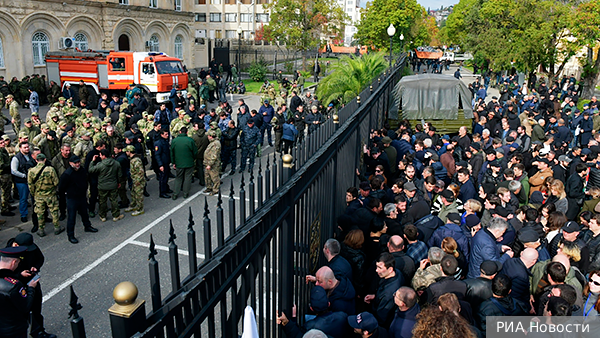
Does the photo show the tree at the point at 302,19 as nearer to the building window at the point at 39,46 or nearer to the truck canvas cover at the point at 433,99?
the building window at the point at 39,46

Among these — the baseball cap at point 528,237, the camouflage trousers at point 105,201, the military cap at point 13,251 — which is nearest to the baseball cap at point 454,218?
the baseball cap at point 528,237

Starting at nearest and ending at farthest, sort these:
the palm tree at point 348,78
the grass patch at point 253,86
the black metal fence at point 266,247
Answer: the black metal fence at point 266,247 → the palm tree at point 348,78 → the grass patch at point 253,86

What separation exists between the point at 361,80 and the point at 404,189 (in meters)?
9.77

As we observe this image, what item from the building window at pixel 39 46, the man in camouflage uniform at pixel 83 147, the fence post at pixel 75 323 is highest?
the building window at pixel 39 46

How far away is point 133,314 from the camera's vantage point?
5.36 feet

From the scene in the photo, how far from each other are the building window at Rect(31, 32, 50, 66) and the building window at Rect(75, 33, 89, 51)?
2144 mm

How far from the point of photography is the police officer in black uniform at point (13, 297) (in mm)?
4297

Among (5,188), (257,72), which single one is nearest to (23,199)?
(5,188)

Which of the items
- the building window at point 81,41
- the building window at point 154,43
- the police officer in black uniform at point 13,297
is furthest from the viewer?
the building window at point 154,43

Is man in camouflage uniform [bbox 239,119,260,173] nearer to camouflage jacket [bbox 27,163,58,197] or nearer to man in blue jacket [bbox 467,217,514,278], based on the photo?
camouflage jacket [bbox 27,163,58,197]

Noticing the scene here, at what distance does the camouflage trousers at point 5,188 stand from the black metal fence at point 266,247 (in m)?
5.92

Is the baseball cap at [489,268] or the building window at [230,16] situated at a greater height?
the building window at [230,16]

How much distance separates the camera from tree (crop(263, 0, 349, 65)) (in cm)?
3691

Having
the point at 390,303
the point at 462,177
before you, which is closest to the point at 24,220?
the point at 390,303
